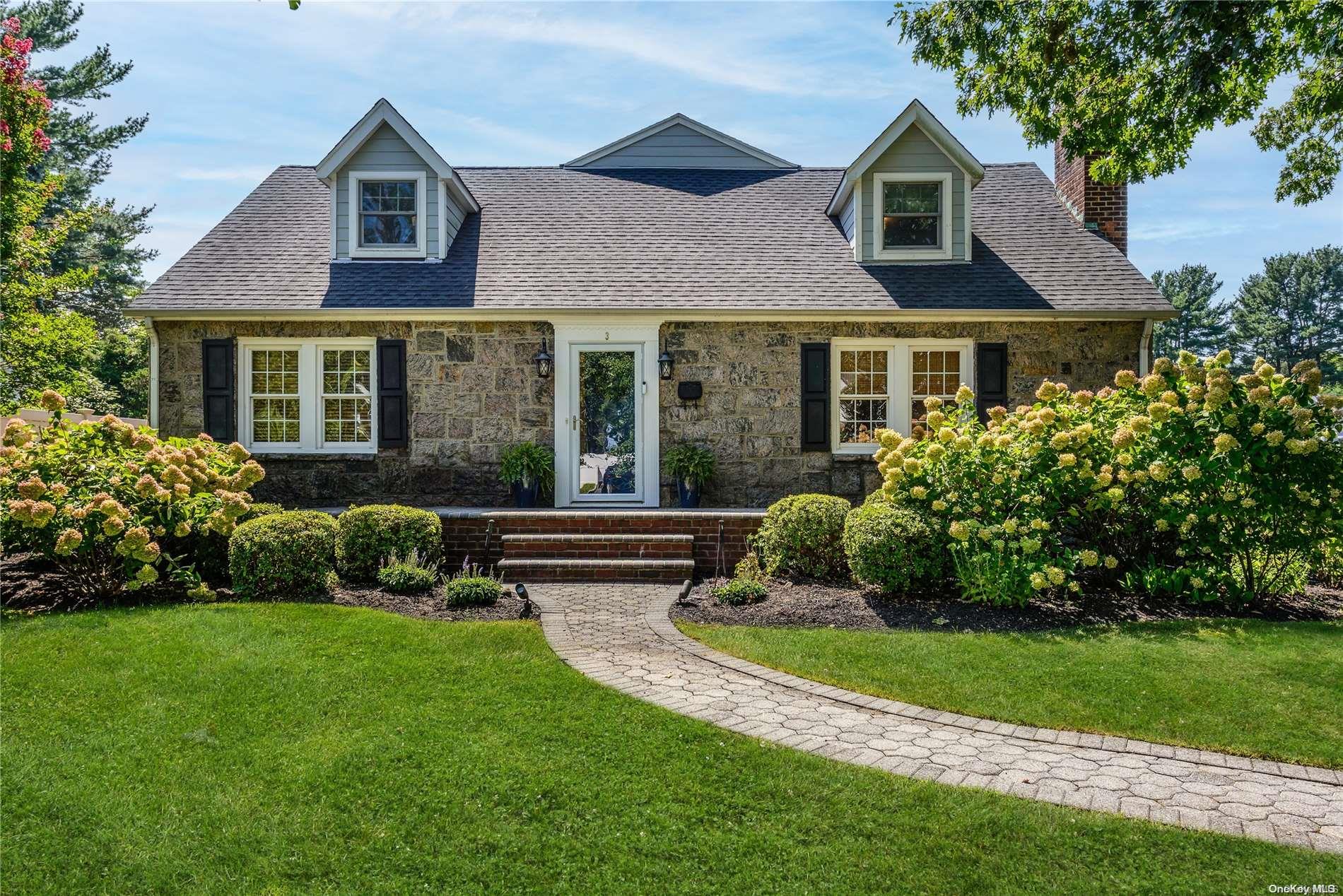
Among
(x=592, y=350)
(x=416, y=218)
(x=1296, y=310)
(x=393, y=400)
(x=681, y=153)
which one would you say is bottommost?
(x=393, y=400)

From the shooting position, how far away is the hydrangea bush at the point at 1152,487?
6.71m

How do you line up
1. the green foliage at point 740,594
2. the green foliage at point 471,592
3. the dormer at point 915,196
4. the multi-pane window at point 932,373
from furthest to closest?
the dormer at point 915,196 < the multi-pane window at point 932,373 < the green foliage at point 740,594 < the green foliage at point 471,592

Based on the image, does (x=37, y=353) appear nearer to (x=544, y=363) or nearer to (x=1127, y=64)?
(x=544, y=363)

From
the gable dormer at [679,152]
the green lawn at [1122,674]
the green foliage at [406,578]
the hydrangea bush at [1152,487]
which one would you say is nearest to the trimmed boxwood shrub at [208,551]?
the green foliage at [406,578]

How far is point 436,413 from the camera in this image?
10.9 meters

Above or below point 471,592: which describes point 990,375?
above

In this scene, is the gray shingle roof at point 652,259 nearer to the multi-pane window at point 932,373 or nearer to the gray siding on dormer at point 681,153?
A: the gray siding on dormer at point 681,153

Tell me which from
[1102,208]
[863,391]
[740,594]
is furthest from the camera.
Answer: [1102,208]

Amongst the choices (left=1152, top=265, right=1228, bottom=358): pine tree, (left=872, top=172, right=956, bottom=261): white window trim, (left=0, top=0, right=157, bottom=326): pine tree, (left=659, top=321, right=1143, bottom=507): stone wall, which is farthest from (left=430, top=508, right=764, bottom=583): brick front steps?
(left=1152, top=265, right=1228, bottom=358): pine tree

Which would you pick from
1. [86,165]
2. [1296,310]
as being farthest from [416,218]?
[1296,310]

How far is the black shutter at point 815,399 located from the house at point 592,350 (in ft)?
0.07

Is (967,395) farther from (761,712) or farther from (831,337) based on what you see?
(761,712)

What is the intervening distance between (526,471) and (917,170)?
6847 mm

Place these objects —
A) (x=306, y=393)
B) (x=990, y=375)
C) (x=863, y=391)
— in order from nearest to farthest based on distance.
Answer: (x=990, y=375) < (x=306, y=393) < (x=863, y=391)
